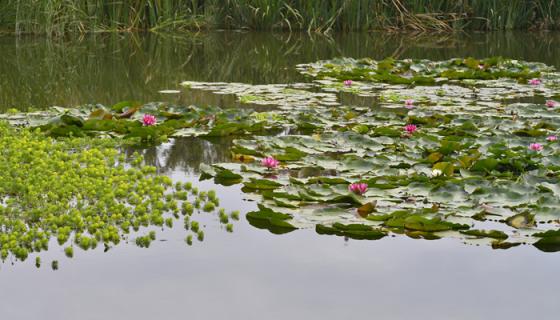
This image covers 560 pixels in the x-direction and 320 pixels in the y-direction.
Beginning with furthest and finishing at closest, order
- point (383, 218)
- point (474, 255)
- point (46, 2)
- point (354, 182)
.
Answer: point (46, 2)
point (354, 182)
point (383, 218)
point (474, 255)

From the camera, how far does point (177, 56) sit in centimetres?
1025

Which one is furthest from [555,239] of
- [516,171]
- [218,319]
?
[218,319]

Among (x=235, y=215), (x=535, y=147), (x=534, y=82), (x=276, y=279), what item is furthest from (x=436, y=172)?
(x=534, y=82)

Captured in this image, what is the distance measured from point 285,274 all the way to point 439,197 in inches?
38.7

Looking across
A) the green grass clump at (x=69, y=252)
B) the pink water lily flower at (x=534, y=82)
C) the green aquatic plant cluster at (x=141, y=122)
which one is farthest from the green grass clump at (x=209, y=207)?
the pink water lily flower at (x=534, y=82)

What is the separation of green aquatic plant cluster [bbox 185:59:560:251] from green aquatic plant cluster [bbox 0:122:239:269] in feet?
1.17

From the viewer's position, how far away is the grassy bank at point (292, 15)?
39.8 feet

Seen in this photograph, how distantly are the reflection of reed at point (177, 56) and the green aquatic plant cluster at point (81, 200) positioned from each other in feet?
7.45

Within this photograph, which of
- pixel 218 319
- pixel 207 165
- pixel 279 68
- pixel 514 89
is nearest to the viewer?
pixel 218 319

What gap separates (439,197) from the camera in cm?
376

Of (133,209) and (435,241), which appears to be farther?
(133,209)

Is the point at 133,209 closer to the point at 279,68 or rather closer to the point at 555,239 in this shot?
the point at 555,239

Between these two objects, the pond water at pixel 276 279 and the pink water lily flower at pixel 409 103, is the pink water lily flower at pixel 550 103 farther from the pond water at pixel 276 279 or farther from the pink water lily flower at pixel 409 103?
the pond water at pixel 276 279

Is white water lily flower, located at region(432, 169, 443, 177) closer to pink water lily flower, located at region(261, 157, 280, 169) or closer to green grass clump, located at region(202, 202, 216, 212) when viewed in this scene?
pink water lily flower, located at region(261, 157, 280, 169)
